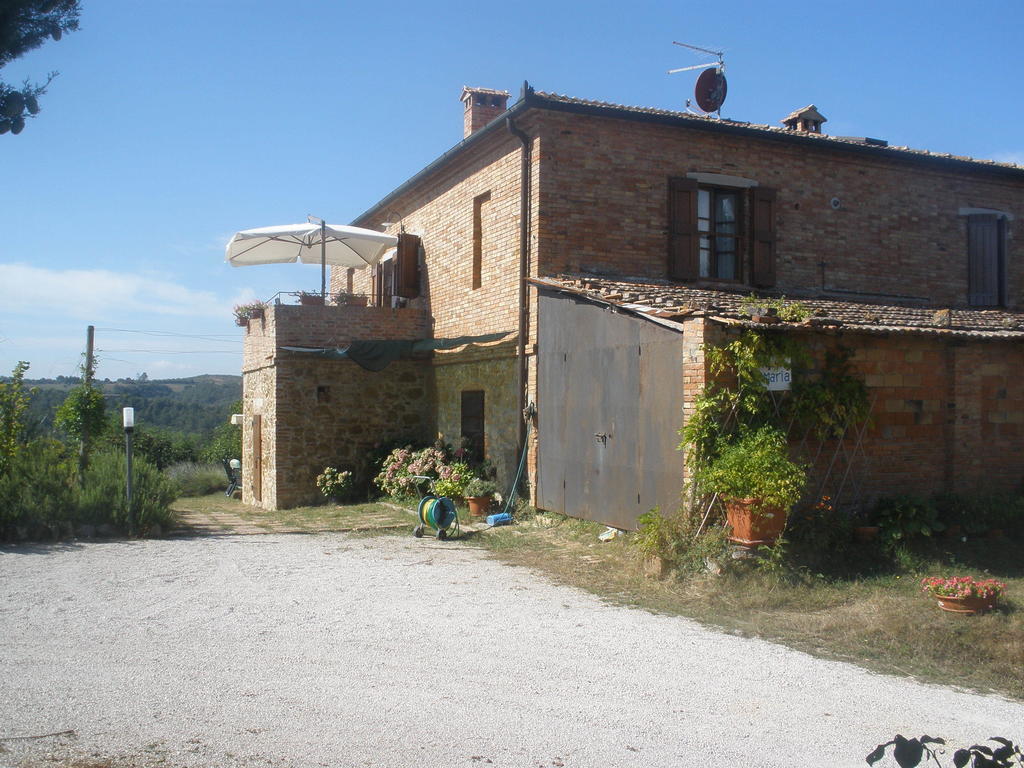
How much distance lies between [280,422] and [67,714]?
11475 millimetres

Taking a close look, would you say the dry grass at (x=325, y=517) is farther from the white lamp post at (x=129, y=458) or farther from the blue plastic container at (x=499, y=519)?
the white lamp post at (x=129, y=458)

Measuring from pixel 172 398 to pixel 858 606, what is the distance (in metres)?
66.6

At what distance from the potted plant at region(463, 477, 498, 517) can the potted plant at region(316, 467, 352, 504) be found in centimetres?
361

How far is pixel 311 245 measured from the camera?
17.3 m

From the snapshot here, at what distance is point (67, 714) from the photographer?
4.91 metres

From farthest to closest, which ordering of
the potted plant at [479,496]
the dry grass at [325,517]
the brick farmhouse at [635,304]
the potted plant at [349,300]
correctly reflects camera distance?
the potted plant at [349,300] → the potted plant at [479,496] → the dry grass at [325,517] → the brick farmhouse at [635,304]

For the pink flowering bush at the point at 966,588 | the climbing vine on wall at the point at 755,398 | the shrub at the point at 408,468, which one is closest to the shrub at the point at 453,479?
the shrub at the point at 408,468

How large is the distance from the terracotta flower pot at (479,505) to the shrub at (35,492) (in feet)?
18.2

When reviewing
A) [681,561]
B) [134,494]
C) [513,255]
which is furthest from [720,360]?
[134,494]

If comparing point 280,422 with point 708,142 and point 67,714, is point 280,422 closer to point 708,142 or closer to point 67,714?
point 708,142

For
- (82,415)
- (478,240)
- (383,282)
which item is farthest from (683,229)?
(82,415)

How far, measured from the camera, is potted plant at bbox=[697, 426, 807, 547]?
832 centimetres

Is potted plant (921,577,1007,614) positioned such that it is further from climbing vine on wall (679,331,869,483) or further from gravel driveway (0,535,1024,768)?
climbing vine on wall (679,331,869,483)

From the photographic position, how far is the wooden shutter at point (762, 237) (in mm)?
14070
